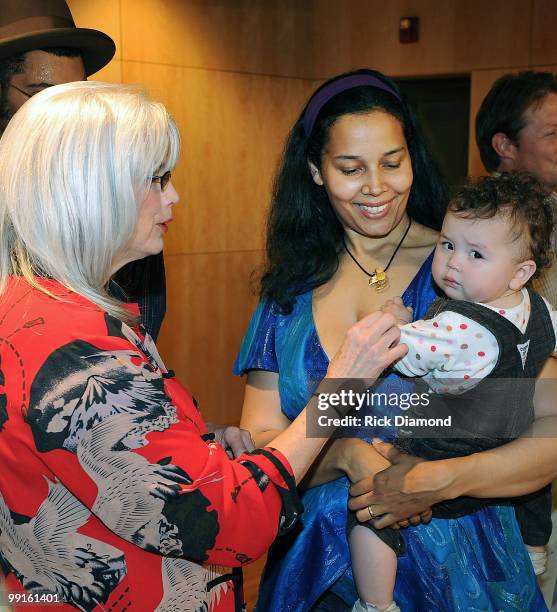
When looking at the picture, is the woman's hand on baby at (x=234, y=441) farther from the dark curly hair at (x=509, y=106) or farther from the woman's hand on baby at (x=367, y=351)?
the dark curly hair at (x=509, y=106)

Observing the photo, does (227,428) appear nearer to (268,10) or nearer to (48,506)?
(48,506)

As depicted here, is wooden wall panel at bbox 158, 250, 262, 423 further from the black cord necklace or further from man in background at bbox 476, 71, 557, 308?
the black cord necklace

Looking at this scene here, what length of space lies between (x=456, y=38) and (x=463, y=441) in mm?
4362

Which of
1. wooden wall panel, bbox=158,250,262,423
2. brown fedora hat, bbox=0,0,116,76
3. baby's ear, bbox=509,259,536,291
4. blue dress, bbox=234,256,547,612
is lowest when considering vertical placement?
wooden wall panel, bbox=158,250,262,423

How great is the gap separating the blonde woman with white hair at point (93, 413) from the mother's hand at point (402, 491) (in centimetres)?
36

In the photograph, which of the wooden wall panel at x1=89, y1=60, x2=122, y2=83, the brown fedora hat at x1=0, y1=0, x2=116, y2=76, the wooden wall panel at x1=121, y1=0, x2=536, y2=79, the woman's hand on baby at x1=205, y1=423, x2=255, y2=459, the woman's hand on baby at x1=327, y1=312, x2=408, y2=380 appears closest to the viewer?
the woman's hand on baby at x1=327, y1=312, x2=408, y2=380

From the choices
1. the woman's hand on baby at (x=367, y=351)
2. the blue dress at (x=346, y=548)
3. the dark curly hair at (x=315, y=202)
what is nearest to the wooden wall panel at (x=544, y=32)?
the dark curly hair at (x=315, y=202)

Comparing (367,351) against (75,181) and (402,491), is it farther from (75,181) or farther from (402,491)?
(75,181)

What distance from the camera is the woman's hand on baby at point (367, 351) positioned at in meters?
1.58

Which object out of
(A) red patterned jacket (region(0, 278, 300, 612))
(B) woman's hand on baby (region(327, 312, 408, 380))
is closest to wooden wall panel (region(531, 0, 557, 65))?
(B) woman's hand on baby (region(327, 312, 408, 380))

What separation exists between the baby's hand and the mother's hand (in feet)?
0.99

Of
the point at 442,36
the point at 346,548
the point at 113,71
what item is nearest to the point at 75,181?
the point at 346,548

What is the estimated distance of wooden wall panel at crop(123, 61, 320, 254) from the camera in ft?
17.6

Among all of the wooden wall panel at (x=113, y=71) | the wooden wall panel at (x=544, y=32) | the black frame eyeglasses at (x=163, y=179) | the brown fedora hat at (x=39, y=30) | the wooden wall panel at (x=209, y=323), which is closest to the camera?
the black frame eyeglasses at (x=163, y=179)
